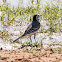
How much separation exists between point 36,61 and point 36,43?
73.5 inches

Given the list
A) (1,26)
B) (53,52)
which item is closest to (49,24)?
(1,26)

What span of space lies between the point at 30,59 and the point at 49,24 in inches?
176

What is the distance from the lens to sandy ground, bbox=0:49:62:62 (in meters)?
5.50

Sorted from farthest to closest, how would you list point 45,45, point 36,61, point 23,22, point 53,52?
point 23,22, point 45,45, point 53,52, point 36,61

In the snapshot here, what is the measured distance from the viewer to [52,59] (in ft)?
18.4

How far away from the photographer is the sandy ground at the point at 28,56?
5.50 m

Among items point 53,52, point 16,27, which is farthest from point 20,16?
point 53,52

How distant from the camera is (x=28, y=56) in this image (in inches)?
230

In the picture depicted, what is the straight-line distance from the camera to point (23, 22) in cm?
1018

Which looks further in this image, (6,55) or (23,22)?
(23,22)

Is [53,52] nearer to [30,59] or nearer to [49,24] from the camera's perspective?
[30,59]

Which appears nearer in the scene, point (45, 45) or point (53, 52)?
point (53, 52)

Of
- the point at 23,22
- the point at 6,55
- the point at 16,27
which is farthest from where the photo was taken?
the point at 23,22

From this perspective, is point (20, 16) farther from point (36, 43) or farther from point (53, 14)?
point (36, 43)
